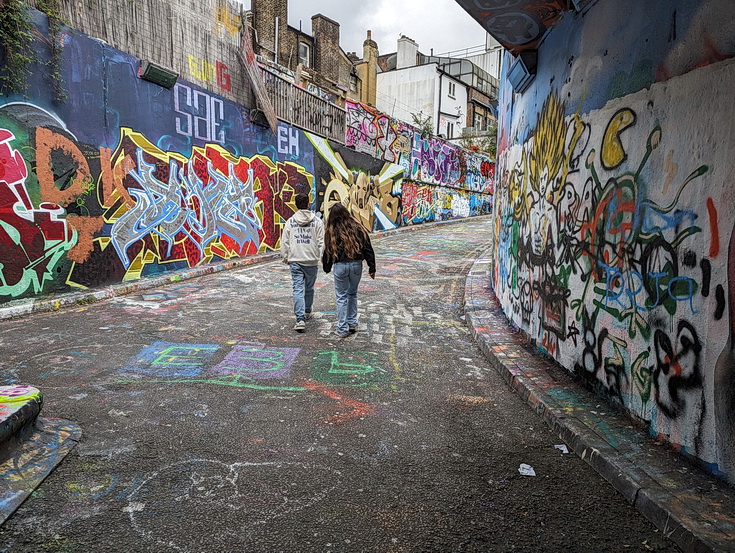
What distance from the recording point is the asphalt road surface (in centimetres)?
247

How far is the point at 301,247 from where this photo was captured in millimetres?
6594

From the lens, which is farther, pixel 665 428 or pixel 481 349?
pixel 481 349

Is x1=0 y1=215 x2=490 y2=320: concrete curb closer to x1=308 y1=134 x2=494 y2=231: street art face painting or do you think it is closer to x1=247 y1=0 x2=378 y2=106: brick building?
x1=308 y1=134 x2=494 y2=231: street art face painting

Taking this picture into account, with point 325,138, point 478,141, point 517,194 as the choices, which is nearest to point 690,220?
point 517,194

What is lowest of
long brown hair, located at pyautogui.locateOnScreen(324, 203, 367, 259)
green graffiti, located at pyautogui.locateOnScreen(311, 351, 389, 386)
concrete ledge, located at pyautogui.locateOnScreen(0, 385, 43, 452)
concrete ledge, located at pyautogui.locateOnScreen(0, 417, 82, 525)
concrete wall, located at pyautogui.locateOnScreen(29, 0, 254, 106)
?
green graffiti, located at pyautogui.locateOnScreen(311, 351, 389, 386)

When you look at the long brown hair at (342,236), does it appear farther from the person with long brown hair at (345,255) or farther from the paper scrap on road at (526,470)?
the paper scrap on road at (526,470)

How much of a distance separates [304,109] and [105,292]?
27.6 feet

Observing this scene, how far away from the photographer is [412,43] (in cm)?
4366

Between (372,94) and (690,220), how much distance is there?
36.9 meters

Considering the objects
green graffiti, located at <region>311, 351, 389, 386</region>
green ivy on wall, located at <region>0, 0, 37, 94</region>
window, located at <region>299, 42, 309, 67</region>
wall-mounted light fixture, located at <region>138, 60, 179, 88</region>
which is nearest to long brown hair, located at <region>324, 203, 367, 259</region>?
green graffiti, located at <region>311, 351, 389, 386</region>

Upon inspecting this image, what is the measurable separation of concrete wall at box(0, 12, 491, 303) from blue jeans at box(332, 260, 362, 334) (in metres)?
4.55

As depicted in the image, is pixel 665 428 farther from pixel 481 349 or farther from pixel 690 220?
pixel 481 349

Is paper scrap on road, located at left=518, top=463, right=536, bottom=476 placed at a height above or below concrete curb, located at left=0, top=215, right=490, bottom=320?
below

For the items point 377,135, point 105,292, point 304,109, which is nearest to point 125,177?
point 105,292
